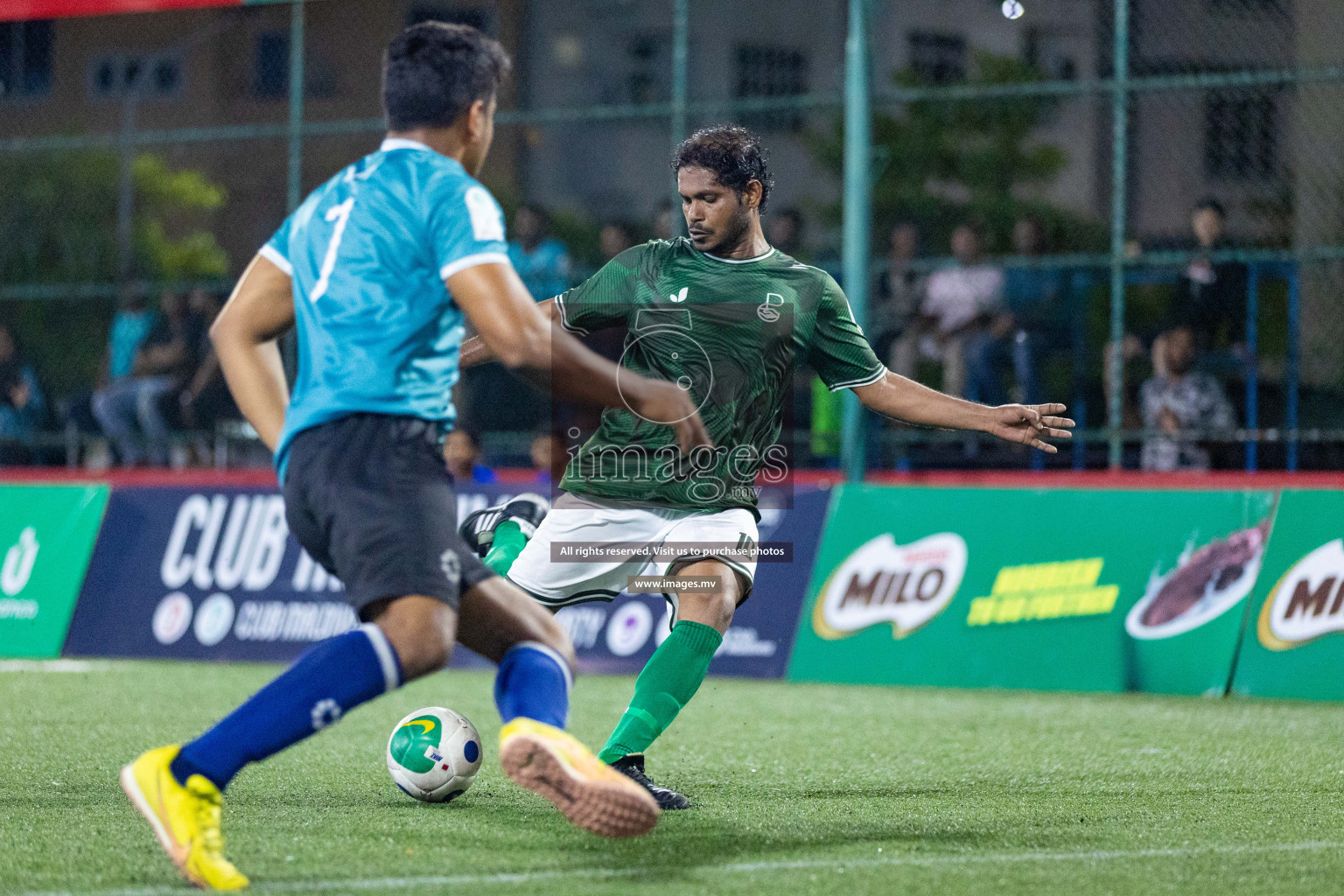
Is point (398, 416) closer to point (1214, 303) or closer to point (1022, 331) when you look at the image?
point (1214, 303)

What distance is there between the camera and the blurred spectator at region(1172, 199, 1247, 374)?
11430 millimetres

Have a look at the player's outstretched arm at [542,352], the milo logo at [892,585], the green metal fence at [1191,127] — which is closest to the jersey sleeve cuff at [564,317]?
the player's outstretched arm at [542,352]

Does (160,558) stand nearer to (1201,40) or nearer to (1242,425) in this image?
(1242,425)

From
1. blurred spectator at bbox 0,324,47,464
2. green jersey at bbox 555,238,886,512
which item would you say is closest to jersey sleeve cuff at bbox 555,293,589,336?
green jersey at bbox 555,238,886,512

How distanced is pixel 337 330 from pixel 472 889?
1314 mm

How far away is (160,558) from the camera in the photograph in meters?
11.2

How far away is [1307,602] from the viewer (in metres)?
8.77

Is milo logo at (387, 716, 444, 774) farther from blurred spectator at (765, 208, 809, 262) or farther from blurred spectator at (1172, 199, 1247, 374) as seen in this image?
blurred spectator at (765, 208, 809, 262)

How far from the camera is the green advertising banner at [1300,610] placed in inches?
343

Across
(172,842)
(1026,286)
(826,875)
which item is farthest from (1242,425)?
(172,842)

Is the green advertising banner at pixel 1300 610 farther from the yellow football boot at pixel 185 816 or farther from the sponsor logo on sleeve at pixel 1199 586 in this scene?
the yellow football boot at pixel 185 816

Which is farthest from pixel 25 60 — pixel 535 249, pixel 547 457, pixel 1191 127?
pixel 1191 127

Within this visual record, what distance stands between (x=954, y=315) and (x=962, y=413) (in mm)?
7141

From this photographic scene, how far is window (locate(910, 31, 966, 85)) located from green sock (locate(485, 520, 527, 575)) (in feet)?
74.2
